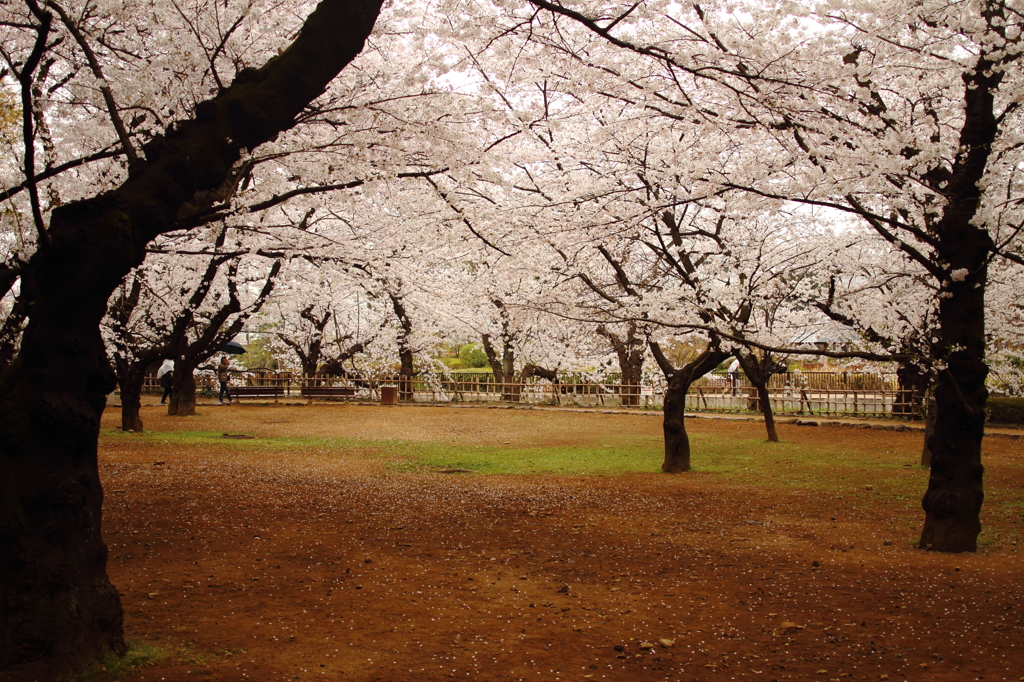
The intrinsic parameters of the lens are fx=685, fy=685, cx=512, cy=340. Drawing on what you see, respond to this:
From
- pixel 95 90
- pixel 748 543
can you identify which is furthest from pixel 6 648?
pixel 95 90

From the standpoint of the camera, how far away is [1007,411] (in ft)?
63.1

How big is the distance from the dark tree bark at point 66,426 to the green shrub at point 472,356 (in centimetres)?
4084

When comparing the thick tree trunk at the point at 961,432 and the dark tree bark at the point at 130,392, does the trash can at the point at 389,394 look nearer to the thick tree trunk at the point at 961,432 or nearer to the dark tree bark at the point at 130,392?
the dark tree bark at the point at 130,392

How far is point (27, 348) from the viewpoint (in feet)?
11.6

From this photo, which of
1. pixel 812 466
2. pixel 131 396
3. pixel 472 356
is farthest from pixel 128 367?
pixel 472 356

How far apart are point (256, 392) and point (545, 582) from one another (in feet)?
83.6

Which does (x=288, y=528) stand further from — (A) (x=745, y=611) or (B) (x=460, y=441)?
(B) (x=460, y=441)

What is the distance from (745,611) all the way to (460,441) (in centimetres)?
1128

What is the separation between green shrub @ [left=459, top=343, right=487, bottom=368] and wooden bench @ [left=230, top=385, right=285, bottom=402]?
58.1 ft

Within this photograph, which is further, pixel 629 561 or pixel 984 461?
pixel 984 461

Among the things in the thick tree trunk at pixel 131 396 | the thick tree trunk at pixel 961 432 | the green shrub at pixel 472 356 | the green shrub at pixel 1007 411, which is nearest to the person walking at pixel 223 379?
the thick tree trunk at pixel 131 396

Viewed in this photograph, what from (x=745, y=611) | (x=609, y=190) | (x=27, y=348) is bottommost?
(x=745, y=611)

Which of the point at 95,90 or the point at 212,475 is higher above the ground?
the point at 95,90

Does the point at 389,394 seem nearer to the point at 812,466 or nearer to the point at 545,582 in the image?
the point at 812,466
